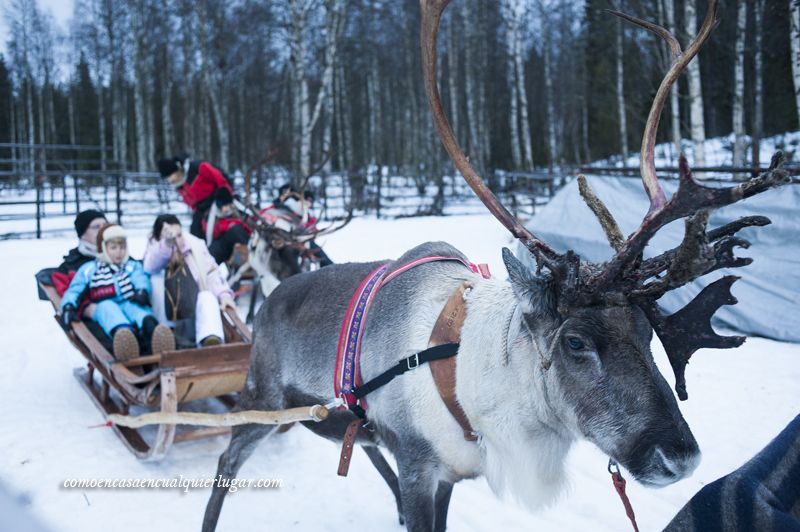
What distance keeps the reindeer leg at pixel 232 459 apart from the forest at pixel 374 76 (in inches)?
439

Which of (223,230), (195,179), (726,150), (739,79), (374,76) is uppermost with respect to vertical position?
(374,76)

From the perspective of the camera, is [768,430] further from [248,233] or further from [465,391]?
[248,233]

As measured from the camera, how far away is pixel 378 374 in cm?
226

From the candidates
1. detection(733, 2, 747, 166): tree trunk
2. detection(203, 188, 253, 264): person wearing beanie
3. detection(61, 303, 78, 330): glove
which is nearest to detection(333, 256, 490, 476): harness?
detection(61, 303, 78, 330): glove

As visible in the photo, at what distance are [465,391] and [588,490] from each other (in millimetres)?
1817

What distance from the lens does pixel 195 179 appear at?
7059mm

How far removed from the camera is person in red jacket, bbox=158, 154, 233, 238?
6941 millimetres

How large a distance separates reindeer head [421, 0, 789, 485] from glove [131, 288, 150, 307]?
3.44m

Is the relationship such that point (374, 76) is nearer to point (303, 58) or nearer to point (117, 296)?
point (303, 58)

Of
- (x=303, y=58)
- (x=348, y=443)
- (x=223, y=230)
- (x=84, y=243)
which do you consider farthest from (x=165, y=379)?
(x=303, y=58)

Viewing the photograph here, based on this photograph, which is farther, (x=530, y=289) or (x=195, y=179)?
Result: (x=195, y=179)

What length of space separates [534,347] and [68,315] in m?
3.40

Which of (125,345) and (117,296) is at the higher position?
(117,296)

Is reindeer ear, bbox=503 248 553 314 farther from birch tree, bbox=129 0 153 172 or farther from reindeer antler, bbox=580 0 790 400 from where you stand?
birch tree, bbox=129 0 153 172
